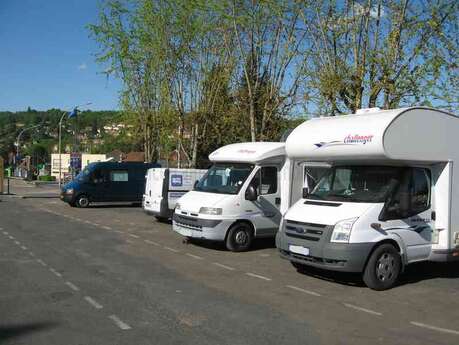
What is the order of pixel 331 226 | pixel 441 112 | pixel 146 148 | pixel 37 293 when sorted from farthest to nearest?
pixel 146 148, pixel 441 112, pixel 331 226, pixel 37 293

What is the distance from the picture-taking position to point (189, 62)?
1067 inches

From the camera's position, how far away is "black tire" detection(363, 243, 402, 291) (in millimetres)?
9070

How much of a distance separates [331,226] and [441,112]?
117 inches

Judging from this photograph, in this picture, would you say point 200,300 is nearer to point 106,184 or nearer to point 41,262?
point 41,262

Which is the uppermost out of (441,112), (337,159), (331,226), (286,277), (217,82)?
(217,82)

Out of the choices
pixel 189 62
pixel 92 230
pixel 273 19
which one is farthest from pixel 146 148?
pixel 92 230

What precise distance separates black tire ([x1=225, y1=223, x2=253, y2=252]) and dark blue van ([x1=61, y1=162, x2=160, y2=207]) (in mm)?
15347

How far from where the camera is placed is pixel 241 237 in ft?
43.7

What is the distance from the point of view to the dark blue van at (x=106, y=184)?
2714cm

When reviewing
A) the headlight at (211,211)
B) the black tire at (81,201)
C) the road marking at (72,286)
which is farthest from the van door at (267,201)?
the black tire at (81,201)

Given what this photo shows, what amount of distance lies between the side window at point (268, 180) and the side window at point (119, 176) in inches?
606

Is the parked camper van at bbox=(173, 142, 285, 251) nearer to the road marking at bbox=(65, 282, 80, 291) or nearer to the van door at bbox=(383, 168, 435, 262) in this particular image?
the van door at bbox=(383, 168, 435, 262)

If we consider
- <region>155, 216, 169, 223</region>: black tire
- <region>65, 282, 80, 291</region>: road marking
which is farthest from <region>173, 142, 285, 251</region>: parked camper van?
<region>155, 216, 169, 223</region>: black tire

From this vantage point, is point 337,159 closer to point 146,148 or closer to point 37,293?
point 37,293
